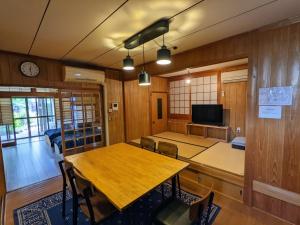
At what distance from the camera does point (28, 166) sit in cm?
379

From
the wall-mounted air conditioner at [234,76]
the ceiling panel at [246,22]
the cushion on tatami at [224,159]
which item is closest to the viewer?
the ceiling panel at [246,22]

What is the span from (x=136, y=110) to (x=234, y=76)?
2.96 metres

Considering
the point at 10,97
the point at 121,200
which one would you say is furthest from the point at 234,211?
the point at 10,97

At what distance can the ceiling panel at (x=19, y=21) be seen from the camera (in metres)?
1.37

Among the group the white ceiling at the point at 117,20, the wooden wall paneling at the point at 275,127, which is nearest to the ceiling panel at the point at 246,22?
the white ceiling at the point at 117,20

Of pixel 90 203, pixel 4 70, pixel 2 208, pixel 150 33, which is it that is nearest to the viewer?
pixel 90 203

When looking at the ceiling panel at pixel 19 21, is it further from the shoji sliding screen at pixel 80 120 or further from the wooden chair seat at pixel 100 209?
the wooden chair seat at pixel 100 209

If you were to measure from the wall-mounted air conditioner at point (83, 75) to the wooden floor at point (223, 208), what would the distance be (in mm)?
2095

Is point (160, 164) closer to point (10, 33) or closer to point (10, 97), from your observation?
point (10, 33)

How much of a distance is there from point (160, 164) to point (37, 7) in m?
2.05

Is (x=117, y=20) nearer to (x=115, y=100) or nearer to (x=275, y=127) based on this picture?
(x=275, y=127)

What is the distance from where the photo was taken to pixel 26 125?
22.8 feet

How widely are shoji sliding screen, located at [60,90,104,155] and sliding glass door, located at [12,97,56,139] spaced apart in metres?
4.66

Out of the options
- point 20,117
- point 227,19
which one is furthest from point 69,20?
point 20,117
